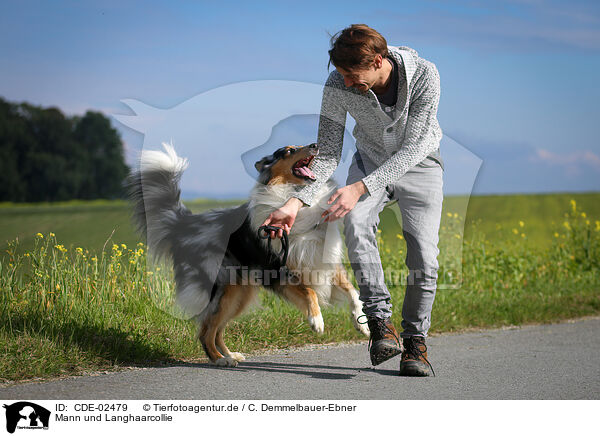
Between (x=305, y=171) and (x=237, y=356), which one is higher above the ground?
(x=305, y=171)

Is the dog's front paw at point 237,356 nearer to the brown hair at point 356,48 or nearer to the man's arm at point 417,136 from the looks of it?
the man's arm at point 417,136

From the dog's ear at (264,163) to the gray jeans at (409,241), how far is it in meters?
0.85

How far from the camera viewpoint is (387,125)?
14.4 feet

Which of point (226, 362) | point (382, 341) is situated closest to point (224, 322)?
point (226, 362)

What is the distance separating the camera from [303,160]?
4.94 meters

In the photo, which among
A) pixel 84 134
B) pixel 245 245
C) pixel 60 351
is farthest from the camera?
pixel 84 134

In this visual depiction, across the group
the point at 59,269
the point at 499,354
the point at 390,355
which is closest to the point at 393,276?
the point at 499,354

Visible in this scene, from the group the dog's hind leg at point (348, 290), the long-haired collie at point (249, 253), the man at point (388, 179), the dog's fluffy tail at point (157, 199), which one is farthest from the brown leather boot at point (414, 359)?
the dog's fluffy tail at point (157, 199)

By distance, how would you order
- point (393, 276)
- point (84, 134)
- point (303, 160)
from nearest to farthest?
point (303, 160) < point (393, 276) < point (84, 134)

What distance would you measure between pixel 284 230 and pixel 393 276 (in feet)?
12.1

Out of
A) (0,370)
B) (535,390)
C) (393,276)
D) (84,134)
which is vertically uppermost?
(84,134)

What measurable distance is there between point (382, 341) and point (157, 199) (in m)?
2.39

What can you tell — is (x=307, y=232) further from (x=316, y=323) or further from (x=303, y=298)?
(x=316, y=323)

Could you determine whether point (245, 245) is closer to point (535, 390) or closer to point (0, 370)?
point (0, 370)
